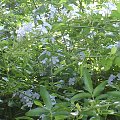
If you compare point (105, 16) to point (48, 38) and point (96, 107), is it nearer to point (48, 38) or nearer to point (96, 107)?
point (48, 38)

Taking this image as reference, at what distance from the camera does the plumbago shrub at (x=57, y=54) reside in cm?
144

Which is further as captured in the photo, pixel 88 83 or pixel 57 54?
pixel 57 54

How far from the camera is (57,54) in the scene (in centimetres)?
159

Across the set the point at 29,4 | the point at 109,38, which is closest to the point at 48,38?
the point at 109,38

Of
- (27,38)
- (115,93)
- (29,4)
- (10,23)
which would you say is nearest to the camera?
(115,93)

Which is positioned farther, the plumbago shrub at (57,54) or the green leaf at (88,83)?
the plumbago shrub at (57,54)

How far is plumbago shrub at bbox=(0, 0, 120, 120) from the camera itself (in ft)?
Result: 4.71

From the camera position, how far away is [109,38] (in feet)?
5.18

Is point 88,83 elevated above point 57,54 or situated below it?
below

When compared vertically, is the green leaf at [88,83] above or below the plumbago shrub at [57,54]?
below

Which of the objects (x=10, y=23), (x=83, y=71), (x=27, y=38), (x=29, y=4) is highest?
(x=29, y=4)

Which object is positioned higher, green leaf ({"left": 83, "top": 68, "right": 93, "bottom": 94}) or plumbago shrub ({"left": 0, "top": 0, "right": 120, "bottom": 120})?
plumbago shrub ({"left": 0, "top": 0, "right": 120, "bottom": 120})

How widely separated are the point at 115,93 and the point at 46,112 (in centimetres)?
23

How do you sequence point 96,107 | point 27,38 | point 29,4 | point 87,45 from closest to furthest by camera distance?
1. point 96,107
2. point 27,38
3. point 87,45
4. point 29,4
